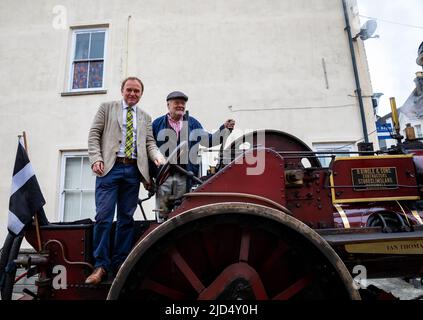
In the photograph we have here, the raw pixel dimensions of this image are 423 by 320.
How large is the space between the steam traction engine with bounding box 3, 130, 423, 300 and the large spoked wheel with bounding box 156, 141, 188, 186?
0.04ft

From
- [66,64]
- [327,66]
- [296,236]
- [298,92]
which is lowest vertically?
[296,236]

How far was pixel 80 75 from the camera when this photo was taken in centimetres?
765

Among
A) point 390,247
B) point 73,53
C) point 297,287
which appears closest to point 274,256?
point 297,287

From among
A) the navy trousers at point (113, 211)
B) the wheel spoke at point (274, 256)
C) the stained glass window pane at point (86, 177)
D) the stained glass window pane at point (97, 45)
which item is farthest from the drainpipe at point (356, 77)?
the stained glass window pane at point (86, 177)

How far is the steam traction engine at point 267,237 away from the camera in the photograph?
1869 mm

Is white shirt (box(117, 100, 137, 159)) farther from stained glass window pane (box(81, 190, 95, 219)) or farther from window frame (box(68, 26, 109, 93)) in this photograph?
window frame (box(68, 26, 109, 93))

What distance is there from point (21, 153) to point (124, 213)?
39.0 inches

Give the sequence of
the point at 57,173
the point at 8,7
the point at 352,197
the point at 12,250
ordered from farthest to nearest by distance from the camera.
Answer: the point at 8,7, the point at 57,173, the point at 352,197, the point at 12,250

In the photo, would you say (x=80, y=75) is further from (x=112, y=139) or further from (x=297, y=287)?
(x=297, y=287)

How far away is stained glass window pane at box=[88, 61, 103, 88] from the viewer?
7.59 metres

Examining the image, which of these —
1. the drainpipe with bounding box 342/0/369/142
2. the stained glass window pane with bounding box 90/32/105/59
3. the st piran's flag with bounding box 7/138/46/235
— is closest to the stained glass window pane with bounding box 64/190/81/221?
the stained glass window pane with bounding box 90/32/105/59
